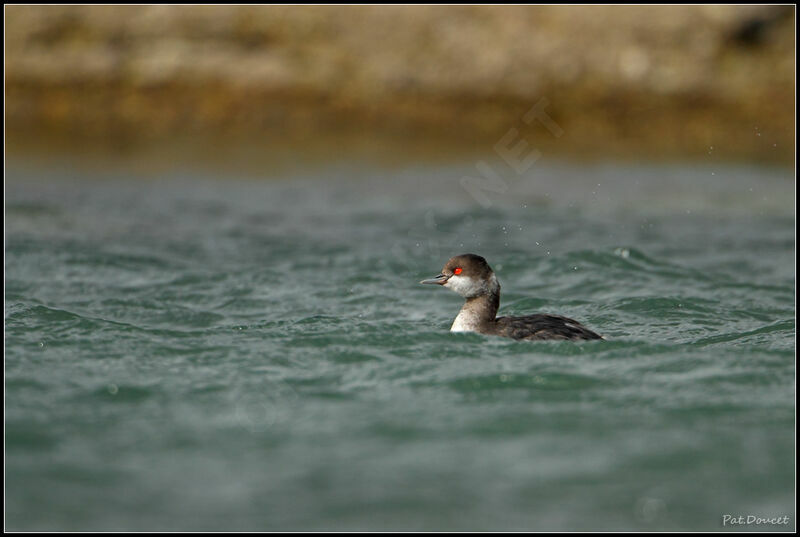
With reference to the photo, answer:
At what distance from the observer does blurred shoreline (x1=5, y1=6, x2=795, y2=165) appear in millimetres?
19750

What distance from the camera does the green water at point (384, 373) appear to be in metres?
5.89

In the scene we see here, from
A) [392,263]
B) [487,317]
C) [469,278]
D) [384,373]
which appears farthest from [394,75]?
[384,373]

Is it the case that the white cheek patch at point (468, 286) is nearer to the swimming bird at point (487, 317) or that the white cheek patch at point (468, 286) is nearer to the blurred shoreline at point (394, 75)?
the swimming bird at point (487, 317)

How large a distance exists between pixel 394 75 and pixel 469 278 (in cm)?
1129

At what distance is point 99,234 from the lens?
13477mm

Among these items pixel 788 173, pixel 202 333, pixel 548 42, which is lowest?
pixel 202 333

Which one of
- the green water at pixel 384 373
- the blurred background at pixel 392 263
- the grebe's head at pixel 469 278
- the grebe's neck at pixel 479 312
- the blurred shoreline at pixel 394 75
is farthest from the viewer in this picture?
the blurred shoreline at pixel 394 75

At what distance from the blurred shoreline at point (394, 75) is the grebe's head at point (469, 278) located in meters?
9.95

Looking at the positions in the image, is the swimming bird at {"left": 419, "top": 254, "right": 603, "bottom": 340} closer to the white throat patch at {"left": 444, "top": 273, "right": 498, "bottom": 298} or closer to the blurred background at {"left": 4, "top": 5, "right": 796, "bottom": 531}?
the white throat patch at {"left": 444, "top": 273, "right": 498, "bottom": 298}

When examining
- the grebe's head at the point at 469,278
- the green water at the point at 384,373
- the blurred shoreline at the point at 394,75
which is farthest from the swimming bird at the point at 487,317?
the blurred shoreline at the point at 394,75

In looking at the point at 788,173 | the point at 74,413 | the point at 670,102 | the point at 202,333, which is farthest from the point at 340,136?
the point at 74,413

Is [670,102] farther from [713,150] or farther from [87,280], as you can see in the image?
[87,280]

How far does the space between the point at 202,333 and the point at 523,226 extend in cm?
616

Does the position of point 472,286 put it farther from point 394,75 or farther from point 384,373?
point 394,75
